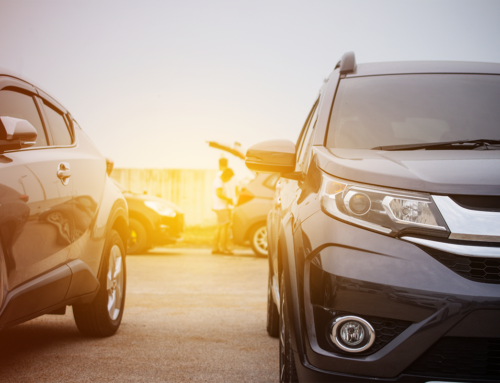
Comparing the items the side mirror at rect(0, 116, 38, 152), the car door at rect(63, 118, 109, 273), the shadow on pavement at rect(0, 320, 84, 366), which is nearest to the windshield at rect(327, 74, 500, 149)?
the side mirror at rect(0, 116, 38, 152)

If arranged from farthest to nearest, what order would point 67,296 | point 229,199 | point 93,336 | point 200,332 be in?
point 229,199, point 200,332, point 93,336, point 67,296

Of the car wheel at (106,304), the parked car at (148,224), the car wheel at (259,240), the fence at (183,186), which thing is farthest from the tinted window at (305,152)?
the fence at (183,186)

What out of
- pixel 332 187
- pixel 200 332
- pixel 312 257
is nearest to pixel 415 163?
pixel 332 187

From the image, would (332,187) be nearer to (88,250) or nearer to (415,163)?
(415,163)

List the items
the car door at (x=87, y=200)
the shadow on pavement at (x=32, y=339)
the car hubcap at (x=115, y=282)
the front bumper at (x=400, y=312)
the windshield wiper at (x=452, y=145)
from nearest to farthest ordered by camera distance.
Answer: the front bumper at (x=400, y=312) < the windshield wiper at (x=452, y=145) < the car door at (x=87, y=200) < the shadow on pavement at (x=32, y=339) < the car hubcap at (x=115, y=282)

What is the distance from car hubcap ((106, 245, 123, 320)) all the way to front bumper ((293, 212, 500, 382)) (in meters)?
2.41

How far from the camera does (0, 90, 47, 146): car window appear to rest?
2.89 metres

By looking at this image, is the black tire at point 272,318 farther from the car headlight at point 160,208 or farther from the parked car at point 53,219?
the car headlight at point 160,208

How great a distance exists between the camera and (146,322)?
4.63 metres

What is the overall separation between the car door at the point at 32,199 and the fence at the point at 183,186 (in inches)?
561

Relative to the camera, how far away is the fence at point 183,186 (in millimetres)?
17625

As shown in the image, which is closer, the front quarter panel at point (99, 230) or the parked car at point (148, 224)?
the front quarter panel at point (99, 230)

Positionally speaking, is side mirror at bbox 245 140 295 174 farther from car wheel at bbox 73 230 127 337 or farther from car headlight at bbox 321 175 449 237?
car wheel at bbox 73 230 127 337

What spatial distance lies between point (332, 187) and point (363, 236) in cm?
27
